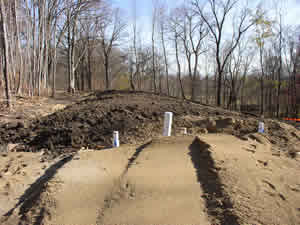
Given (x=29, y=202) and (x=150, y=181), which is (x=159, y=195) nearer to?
(x=150, y=181)

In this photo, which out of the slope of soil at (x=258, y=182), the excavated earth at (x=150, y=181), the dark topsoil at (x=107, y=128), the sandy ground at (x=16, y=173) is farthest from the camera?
the dark topsoil at (x=107, y=128)

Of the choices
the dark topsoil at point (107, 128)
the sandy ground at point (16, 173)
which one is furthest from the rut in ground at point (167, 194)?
the dark topsoil at point (107, 128)

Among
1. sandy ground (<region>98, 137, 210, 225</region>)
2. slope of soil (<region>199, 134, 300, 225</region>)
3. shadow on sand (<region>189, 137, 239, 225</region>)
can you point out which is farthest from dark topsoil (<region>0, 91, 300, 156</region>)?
shadow on sand (<region>189, 137, 239, 225</region>)

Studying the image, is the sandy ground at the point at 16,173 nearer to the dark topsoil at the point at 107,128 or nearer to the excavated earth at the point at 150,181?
the excavated earth at the point at 150,181

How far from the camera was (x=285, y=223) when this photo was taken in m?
2.01

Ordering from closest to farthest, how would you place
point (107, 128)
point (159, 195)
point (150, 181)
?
point (159, 195) → point (150, 181) → point (107, 128)

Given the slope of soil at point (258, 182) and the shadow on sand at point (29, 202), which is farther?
the shadow on sand at point (29, 202)

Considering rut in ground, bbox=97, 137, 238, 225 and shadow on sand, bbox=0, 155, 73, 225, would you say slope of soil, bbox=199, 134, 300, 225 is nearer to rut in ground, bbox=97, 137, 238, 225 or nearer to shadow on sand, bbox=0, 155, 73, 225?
rut in ground, bbox=97, 137, 238, 225

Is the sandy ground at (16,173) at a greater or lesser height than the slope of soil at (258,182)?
lesser

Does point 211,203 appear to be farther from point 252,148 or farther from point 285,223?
point 252,148

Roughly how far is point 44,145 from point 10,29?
10362 millimetres

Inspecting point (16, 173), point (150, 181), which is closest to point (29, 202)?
point (16, 173)

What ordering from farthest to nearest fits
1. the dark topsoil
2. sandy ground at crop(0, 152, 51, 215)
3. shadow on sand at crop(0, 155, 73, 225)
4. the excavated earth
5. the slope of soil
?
1. the dark topsoil
2. sandy ground at crop(0, 152, 51, 215)
3. shadow on sand at crop(0, 155, 73, 225)
4. the excavated earth
5. the slope of soil

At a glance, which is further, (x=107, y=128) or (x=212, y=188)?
(x=107, y=128)
